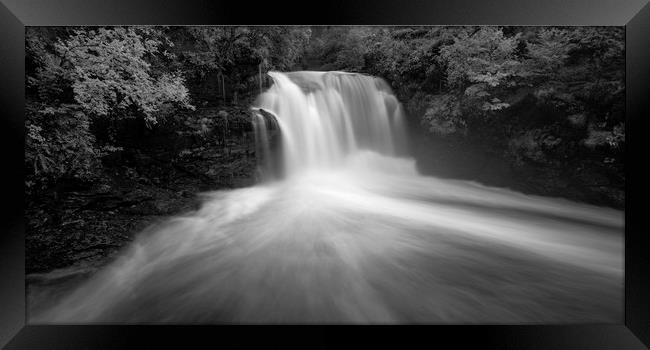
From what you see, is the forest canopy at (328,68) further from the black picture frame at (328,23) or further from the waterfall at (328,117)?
the black picture frame at (328,23)

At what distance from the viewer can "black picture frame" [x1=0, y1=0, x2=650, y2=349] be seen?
1.41 metres

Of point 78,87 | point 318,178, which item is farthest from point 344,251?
point 78,87

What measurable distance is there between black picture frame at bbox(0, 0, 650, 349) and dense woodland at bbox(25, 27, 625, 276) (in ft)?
1.04

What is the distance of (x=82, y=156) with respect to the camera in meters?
1.92

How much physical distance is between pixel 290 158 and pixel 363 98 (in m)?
0.98

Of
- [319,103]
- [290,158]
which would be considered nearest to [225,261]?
[290,158]

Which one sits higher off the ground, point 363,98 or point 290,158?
point 363,98

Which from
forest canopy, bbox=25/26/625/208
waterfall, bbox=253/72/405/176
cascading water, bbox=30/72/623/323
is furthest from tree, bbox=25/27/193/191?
waterfall, bbox=253/72/405/176

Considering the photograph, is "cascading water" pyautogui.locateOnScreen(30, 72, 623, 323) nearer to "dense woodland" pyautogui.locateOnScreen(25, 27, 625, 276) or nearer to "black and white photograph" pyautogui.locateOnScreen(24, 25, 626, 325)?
"black and white photograph" pyautogui.locateOnScreen(24, 25, 626, 325)

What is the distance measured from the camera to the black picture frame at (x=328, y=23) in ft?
4.63

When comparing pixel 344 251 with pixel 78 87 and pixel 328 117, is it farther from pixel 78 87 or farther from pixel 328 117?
pixel 78 87

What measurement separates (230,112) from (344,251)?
153 cm

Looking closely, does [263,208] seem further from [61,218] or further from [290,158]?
[61,218]

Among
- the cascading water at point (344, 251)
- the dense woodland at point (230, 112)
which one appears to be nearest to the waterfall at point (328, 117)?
the cascading water at point (344, 251)
